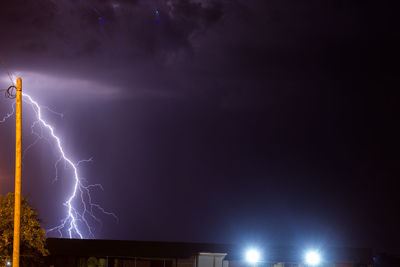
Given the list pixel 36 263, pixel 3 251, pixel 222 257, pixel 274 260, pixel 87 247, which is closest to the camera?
pixel 3 251

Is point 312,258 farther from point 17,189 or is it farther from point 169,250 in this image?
point 17,189

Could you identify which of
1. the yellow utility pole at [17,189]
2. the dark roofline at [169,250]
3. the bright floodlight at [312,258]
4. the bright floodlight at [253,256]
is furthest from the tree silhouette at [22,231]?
the bright floodlight at [312,258]

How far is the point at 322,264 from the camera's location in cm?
2836

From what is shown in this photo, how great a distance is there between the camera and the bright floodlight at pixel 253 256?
28472mm

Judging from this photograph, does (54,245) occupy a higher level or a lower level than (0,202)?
lower

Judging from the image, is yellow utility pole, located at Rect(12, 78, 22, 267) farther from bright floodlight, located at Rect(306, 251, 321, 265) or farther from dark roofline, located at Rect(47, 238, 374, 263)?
bright floodlight, located at Rect(306, 251, 321, 265)

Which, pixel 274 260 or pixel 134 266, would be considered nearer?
pixel 274 260

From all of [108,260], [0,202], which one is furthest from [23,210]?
[108,260]

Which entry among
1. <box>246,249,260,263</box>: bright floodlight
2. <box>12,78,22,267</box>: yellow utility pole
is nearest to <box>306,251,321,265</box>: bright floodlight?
<box>246,249,260,263</box>: bright floodlight

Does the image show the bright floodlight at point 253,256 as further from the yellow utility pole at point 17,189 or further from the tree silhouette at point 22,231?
the yellow utility pole at point 17,189

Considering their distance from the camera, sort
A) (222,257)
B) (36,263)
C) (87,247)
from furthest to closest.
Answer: (87,247)
(222,257)
(36,263)

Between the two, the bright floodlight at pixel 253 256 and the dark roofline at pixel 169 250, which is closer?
the bright floodlight at pixel 253 256

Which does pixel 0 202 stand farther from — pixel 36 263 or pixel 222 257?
pixel 222 257

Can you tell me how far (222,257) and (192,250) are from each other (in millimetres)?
1698
